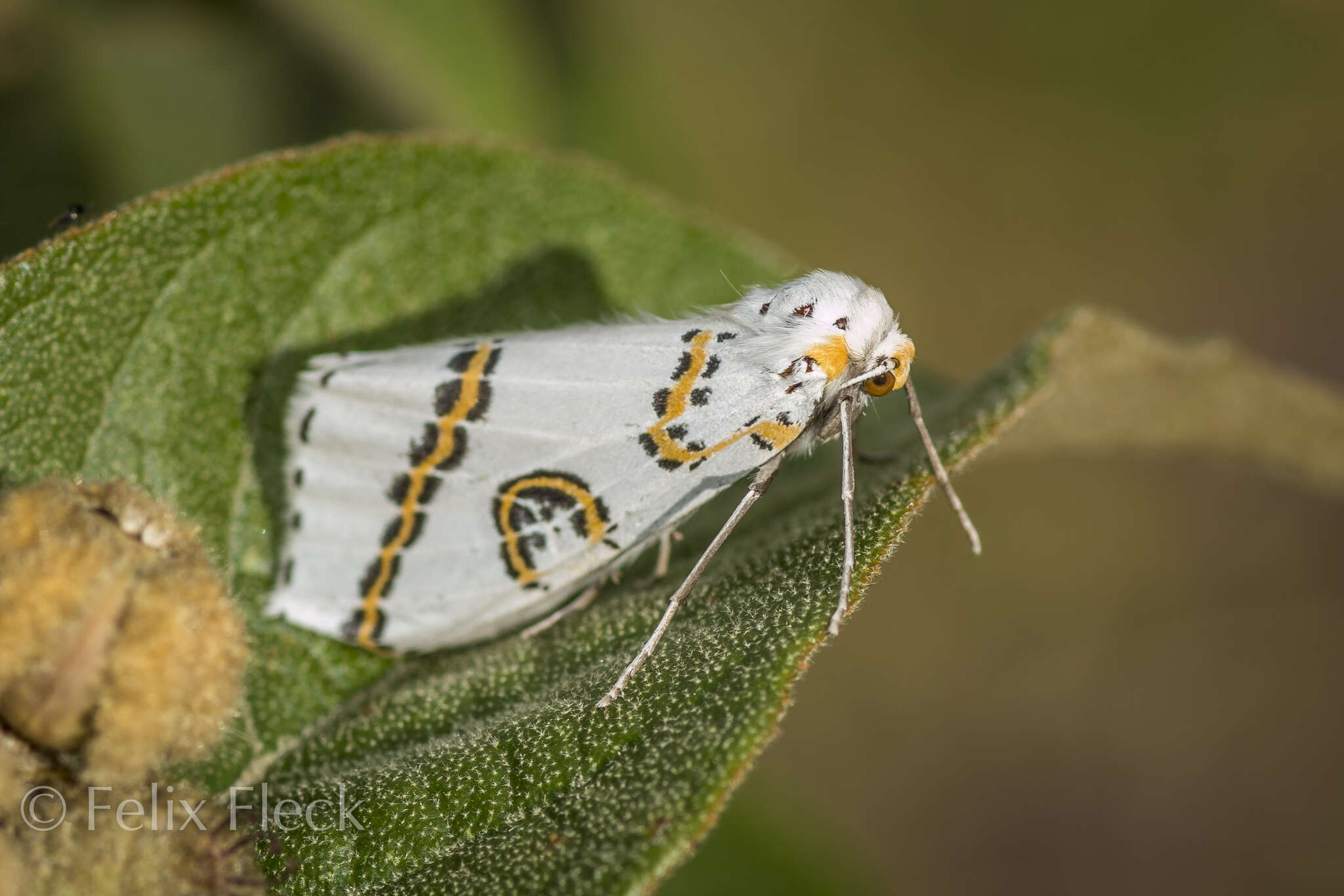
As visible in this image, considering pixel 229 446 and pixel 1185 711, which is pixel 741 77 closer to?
pixel 1185 711

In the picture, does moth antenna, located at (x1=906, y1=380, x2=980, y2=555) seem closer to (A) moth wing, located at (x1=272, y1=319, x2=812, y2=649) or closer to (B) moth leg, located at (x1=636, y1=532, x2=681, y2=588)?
(A) moth wing, located at (x1=272, y1=319, x2=812, y2=649)

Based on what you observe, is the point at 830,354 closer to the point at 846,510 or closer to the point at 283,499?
the point at 846,510

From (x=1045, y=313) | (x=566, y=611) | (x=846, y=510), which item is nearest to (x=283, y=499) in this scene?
(x=566, y=611)

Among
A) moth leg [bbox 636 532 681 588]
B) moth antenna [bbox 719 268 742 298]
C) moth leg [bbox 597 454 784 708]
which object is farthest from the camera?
moth antenna [bbox 719 268 742 298]

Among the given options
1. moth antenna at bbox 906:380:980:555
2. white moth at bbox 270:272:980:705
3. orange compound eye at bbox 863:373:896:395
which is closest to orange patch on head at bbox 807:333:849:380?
white moth at bbox 270:272:980:705

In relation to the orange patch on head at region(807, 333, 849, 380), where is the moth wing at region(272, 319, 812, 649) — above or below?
below

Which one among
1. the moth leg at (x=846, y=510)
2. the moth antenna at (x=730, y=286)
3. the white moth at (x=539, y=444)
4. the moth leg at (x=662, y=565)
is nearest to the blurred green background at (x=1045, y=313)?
the moth antenna at (x=730, y=286)

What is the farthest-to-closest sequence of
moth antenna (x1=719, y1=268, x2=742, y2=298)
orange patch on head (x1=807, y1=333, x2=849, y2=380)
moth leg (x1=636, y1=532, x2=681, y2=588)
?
moth antenna (x1=719, y1=268, x2=742, y2=298)
moth leg (x1=636, y1=532, x2=681, y2=588)
orange patch on head (x1=807, y1=333, x2=849, y2=380)
